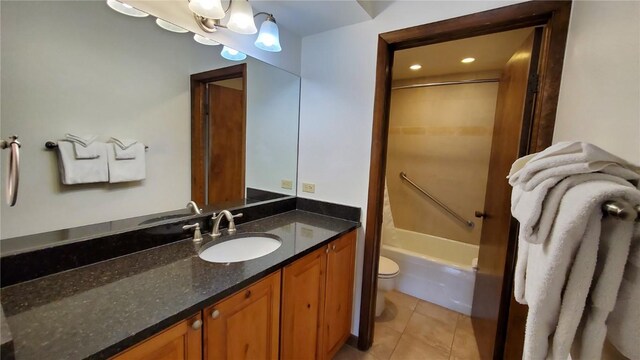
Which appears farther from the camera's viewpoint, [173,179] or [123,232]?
[173,179]

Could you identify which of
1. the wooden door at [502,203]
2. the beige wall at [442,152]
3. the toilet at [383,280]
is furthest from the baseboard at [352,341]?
the beige wall at [442,152]

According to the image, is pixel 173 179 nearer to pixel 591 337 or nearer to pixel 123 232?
pixel 123 232

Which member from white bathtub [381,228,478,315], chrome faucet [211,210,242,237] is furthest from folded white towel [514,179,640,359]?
white bathtub [381,228,478,315]

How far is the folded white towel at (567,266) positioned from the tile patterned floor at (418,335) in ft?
4.71

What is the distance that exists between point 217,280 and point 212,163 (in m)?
0.80

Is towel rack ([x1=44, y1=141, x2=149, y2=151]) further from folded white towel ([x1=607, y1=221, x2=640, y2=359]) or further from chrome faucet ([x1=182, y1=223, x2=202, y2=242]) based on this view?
folded white towel ([x1=607, y1=221, x2=640, y2=359])

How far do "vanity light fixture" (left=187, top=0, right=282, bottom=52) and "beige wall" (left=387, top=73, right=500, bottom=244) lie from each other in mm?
2084

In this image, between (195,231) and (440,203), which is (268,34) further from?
(440,203)

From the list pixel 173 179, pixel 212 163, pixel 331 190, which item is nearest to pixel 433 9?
pixel 331 190

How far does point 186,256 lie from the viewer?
112 cm

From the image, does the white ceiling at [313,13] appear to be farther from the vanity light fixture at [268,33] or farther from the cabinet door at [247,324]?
the cabinet door at [247,324]

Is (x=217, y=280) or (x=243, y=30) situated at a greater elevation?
(x=243, y=30)

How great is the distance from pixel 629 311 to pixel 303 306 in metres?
1.15

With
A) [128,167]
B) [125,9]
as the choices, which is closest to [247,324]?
[128,167]
